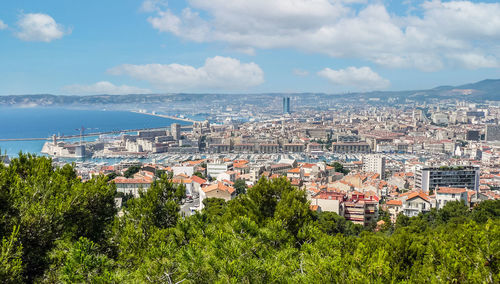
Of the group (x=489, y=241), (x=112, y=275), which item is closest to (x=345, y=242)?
(x=489, y=241)

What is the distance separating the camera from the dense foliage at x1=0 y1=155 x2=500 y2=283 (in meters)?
4.65

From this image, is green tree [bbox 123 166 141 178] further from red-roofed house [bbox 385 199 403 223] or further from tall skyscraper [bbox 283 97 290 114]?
tall skyscraper [bbox 283 97 290 114]

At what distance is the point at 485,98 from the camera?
178m

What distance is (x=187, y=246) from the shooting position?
594 centimetres

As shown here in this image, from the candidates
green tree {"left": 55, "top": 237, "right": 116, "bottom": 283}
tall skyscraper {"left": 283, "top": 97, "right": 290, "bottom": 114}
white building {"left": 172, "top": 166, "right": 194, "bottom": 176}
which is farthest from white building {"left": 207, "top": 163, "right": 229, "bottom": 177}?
tall skyscraper {"left": 283, "top": 97, "right": 290, "bottom": 114}

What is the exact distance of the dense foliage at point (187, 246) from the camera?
183 inches

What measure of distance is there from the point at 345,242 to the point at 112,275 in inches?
165

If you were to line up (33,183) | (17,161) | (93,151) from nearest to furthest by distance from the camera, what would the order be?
1. (33,183)
2. (17,161)
3. (93,151)

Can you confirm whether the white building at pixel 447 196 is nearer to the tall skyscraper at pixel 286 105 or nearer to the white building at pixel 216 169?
the white building at pixel 216 169

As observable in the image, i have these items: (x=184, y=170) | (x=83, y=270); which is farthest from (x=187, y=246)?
(x=184, y=170)

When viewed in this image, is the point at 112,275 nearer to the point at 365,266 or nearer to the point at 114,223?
the point at 365,266

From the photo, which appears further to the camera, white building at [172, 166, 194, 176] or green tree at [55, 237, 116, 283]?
white building at [172, 166, 194, 176]

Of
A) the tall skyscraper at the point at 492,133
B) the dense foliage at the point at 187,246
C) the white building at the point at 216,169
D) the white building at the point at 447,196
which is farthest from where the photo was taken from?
the tall skyscraper at the point at 492,133

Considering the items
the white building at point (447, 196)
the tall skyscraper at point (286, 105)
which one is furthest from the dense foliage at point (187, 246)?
the tall skyscraper at point (286, 105)
